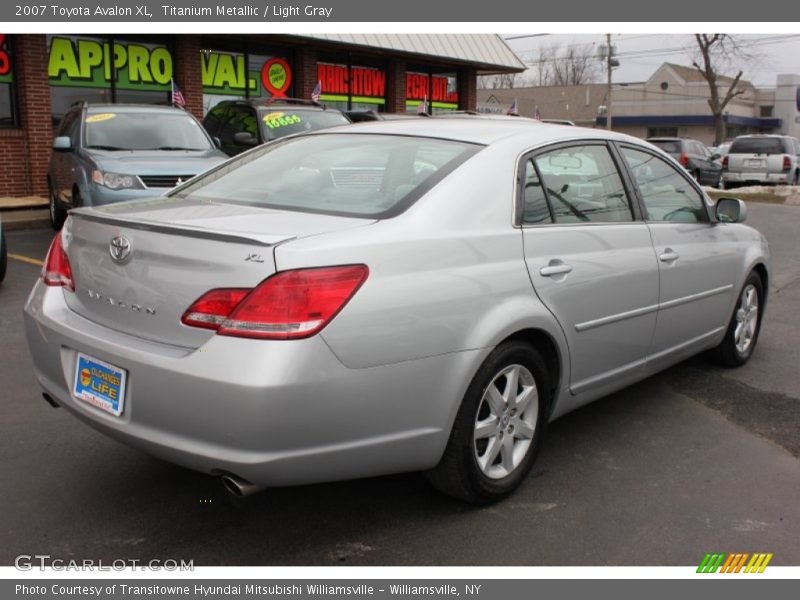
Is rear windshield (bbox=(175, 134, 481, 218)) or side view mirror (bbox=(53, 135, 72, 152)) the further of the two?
side view mirror (bbox=(53, 135, 72, 152))

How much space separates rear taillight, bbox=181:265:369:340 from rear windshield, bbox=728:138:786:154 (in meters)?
23.0

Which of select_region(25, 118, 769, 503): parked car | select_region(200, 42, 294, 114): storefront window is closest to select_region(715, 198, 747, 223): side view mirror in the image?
select_region(25, 118, 769, 503): parked car

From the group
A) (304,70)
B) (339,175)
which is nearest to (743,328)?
(339,175)

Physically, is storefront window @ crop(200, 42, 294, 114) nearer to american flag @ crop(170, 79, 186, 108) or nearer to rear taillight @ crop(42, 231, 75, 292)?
american flag @ crop(170, 79, 186, 108)

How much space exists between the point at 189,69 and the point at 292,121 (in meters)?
4.97

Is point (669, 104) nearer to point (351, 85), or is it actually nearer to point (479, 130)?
point (351, 85)

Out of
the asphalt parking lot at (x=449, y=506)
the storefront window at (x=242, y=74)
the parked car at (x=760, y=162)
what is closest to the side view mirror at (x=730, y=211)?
the asphalt parking lot at (x=449, y=506)

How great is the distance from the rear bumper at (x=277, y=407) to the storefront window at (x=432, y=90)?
59.5 feet

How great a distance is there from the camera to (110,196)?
8.77m

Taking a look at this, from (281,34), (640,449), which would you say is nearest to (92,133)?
(281,34)

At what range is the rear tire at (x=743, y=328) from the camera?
539cm

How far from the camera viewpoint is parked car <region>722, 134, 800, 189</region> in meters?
22.5

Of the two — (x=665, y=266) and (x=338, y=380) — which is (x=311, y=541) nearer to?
(x=338, y=380)
